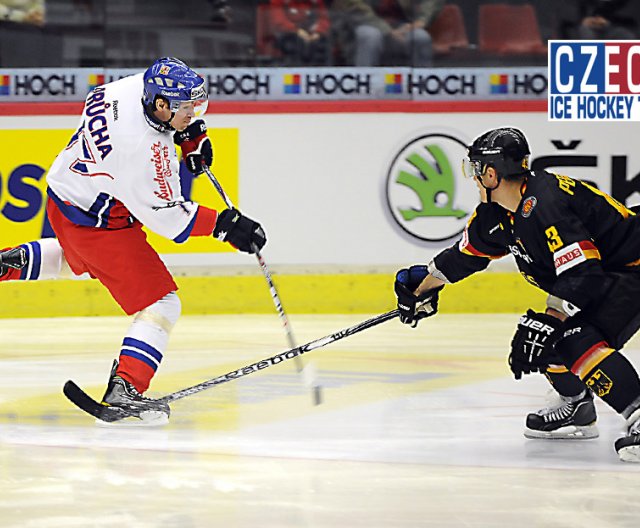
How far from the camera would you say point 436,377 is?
5.17 meters

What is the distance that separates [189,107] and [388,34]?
3031 millimetres

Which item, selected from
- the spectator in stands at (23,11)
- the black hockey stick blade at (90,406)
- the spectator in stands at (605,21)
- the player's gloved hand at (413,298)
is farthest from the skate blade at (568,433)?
the spectator in stands at (23,11)

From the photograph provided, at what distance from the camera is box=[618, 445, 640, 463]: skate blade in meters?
3.62

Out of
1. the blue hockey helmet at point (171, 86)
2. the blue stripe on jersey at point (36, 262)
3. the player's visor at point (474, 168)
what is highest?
the blue hockey helmet at point (171, 86)

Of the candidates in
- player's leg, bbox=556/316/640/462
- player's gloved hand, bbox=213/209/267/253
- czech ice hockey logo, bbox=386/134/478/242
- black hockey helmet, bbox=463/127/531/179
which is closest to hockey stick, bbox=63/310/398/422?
player's gloved hand, bbox=213/209/267/253

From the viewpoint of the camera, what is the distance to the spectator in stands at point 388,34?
7.10 m

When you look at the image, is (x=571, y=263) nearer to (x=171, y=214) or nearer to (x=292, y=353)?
(x=292, y=353)

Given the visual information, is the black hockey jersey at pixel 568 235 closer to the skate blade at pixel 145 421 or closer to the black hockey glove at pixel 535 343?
the black hockey glove at pixel 535 343

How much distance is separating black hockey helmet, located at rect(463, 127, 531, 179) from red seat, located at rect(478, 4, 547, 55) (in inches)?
137

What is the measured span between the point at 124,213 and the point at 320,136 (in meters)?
2.78

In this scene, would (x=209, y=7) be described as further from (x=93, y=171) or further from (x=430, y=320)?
(x=93, y=171)

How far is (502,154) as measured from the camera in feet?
12.3

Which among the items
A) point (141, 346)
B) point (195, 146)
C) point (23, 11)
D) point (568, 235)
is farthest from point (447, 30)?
point (568, 235)

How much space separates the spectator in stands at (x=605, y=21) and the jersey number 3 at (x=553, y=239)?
3.84 metres
